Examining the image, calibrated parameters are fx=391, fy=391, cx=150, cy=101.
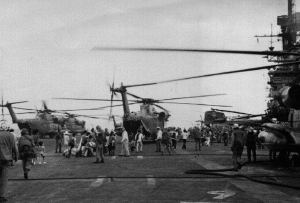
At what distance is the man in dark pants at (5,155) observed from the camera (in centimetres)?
888

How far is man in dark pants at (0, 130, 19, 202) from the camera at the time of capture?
888cm

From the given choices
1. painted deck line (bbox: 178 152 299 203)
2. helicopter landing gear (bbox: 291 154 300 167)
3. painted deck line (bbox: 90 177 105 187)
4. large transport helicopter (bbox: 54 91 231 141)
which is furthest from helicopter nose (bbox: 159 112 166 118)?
painted deck line (bbox: 178 152 299 203)

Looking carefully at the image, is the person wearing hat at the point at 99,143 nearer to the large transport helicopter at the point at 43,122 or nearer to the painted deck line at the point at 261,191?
the painted deck line at the point at 261,191

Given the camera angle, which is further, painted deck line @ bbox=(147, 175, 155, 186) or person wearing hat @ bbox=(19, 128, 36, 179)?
person wearing hat @ bbox=(19, 128, 36, 179)

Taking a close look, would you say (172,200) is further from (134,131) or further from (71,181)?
(134,131)

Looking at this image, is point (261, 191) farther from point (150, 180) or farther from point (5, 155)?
point (5, 155)

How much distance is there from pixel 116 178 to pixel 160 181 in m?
1.62

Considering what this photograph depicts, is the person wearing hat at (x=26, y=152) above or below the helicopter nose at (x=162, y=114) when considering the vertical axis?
below

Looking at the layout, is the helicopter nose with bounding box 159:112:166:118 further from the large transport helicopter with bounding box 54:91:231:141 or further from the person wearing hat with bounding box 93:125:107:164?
the person wearing hat with bounding box 93:125:107:164

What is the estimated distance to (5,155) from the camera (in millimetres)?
8945

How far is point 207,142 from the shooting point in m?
38.8

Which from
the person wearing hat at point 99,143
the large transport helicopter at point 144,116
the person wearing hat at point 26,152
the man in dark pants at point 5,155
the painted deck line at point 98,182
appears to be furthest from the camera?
the large transport helicopter at point 144,116

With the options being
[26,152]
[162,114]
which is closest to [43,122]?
[162,114]

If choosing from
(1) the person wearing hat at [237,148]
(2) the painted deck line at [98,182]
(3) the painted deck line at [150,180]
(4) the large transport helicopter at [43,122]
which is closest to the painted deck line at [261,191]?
(3) the painted deck line at [150,180]
